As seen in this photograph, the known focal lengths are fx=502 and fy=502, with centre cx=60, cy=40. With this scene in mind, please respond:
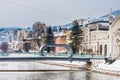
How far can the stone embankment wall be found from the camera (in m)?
60.2

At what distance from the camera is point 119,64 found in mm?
63781

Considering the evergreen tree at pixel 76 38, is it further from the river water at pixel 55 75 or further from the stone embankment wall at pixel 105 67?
the river water at pixel 55 75

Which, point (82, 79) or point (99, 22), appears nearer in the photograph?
point (82, 79)

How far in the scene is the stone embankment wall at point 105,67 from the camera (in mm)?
60228

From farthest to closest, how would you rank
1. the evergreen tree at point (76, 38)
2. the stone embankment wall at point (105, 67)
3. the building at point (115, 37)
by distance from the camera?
the evergreen tree at point (76, 38) → the building at point (115, 37) → the stone embankment wall at point (105, 67)

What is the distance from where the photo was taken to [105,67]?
65.5m

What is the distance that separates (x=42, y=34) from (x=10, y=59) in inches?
3105

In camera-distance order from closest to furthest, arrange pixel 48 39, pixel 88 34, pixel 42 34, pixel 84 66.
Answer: pixel 84 66 → pixel 88 34 → pixel 48 39 → pixel 42 34

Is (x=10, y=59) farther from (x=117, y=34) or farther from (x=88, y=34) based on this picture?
(x=88, y=34)

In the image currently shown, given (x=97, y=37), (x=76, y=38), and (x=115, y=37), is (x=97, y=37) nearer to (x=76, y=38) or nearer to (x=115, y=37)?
(x=76, y=38)

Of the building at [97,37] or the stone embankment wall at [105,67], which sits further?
the building at [97,37]

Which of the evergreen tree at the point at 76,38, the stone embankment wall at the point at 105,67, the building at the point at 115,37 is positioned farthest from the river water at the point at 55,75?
the evergreen tree at the point at 76,38

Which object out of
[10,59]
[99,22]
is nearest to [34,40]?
[99,22]

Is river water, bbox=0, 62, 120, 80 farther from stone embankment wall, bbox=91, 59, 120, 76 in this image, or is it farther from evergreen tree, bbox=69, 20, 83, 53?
evergreen tree, bbox=69, 20, 83, 53
